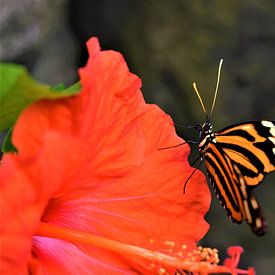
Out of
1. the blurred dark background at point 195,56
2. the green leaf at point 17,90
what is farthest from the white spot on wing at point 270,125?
the blurred dark background at point 195,56

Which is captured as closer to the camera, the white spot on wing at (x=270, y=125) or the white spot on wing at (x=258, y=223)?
the white spot on wing at (x=258, y=223)

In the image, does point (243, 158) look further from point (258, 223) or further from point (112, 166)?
point (112, 166)

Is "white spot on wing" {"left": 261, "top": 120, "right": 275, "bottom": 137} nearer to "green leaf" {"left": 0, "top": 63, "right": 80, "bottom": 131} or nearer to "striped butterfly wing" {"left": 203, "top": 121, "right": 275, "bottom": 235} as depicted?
"striped butterfly wing" {"left": 203, "top": 121, "right": 275, "bottom": 235}

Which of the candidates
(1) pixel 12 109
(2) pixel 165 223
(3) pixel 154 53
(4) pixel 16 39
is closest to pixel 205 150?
(2) pixel 165 223

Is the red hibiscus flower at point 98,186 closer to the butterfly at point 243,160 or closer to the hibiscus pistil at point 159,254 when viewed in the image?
the hibiscus pistil at point 159,254

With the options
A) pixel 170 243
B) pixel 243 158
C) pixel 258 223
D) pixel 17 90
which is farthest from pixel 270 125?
pixel 17 90

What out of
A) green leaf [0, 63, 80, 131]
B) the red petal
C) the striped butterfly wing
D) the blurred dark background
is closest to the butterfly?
the striped butterfly wing

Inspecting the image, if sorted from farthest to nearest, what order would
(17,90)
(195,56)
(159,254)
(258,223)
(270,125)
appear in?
(195,56), (270,125), (258,223), (159,254), (17,90)
